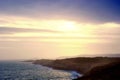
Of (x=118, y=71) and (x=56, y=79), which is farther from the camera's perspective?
(x=56, y=79)

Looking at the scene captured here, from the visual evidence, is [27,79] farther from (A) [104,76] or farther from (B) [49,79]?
(A) [104,76]

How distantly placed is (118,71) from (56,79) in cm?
2307

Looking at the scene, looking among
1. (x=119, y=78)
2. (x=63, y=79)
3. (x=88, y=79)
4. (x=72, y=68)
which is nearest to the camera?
(x=119, y=78)

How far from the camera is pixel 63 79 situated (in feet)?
249

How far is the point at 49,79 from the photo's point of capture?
76812mm

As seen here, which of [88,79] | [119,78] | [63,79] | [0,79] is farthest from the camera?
[0,79]

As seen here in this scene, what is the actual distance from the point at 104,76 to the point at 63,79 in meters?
20.4

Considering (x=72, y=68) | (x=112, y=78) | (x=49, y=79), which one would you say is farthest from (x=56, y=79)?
(x=72, y=68)

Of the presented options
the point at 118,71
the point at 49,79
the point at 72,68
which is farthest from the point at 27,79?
the point at 72,68

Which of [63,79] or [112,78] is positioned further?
[63,79]

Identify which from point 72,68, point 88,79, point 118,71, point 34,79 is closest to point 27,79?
point 34,79

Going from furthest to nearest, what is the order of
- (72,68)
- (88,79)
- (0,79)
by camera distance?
(72,68) → (0,79) → (88,79)

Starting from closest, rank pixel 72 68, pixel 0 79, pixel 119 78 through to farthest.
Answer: pixel 119 78
pixel 0 79
pixel 72 68

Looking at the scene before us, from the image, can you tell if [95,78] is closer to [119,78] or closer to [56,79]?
[119,78]
